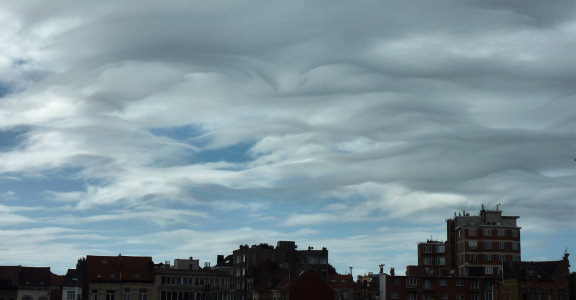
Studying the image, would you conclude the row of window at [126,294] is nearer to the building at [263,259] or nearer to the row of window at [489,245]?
the building at [263,259]

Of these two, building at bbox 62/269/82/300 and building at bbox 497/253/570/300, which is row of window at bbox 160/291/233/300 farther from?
building at bbox 497/253/570/300

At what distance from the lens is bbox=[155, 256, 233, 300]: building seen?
178 metres

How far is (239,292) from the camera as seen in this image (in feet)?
650

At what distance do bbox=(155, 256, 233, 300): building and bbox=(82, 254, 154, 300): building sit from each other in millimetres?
2605

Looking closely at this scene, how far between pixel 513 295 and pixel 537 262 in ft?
33.1

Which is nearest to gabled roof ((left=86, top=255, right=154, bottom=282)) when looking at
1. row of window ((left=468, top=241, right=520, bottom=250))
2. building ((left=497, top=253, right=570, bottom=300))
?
row of window ((left=468, top=241, right=520, bottom=250))

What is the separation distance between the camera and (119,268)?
586 ft

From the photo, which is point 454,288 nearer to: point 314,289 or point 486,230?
point 486,230

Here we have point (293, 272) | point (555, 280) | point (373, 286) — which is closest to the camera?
point (555, 280)

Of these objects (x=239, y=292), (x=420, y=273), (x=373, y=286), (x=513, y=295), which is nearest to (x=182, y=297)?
(x=239, y=292)

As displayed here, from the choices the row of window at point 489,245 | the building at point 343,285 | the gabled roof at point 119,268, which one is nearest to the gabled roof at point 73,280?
the gabled roof at point 119,268

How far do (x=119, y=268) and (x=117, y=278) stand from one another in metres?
2.93

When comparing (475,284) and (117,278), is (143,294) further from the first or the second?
(475,284)

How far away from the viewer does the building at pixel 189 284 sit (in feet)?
586
